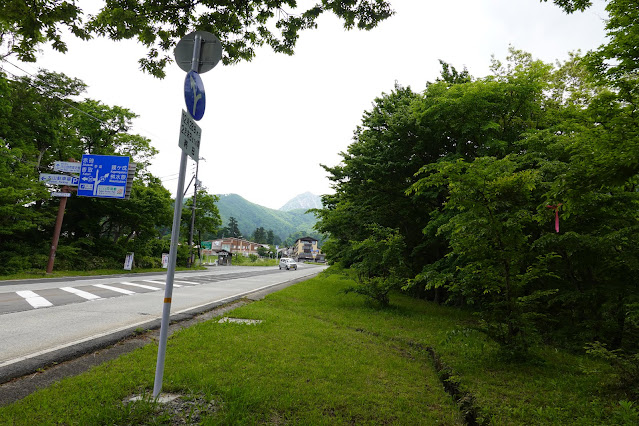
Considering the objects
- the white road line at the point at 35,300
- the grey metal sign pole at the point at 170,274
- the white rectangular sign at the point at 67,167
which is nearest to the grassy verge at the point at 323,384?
the grey metal sign pole at the point at 170,274

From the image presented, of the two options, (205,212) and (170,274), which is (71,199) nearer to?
(205,212)

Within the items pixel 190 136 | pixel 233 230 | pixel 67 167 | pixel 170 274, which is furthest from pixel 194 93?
pixel 233 230

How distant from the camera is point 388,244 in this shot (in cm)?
1027

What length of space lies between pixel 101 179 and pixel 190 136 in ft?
60.6

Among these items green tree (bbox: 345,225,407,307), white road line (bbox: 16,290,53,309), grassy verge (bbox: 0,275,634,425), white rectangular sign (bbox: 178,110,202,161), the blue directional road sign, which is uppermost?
the blue directional road sign

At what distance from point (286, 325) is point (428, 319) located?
4514mm

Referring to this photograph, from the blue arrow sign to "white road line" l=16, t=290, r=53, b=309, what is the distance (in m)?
8.60

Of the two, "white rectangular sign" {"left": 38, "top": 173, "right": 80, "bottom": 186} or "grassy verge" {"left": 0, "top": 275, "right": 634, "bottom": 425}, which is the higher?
"white rectangular sign" {"left": 38, "top": 173, "right": 80, "bottom": 186}

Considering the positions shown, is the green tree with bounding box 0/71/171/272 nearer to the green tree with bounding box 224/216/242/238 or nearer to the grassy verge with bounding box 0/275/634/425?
the grassy verge with bounding box 0/275/634/425

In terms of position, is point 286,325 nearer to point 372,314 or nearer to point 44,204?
point 372,314

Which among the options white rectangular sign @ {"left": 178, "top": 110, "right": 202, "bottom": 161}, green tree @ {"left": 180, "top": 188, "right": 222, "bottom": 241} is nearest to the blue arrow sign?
white rectangular sign @ {"left": 178, "top": 110, "right": 202, "bottom": 161}

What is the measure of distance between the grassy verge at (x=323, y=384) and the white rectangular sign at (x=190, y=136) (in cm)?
259

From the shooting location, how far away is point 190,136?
3.55 metres

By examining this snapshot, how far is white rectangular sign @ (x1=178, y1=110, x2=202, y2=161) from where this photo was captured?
11.1ft
